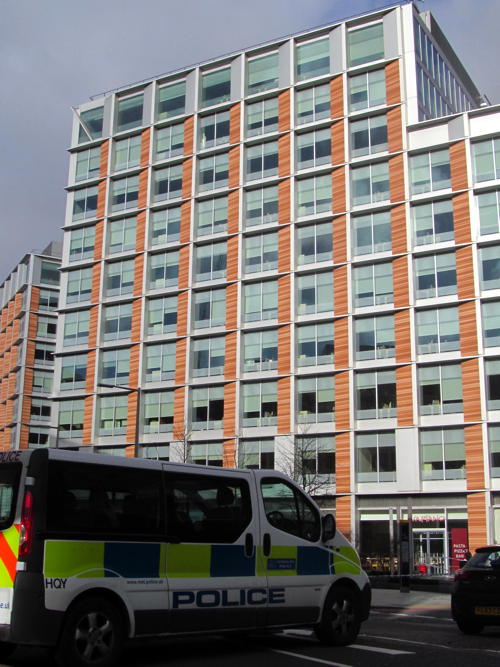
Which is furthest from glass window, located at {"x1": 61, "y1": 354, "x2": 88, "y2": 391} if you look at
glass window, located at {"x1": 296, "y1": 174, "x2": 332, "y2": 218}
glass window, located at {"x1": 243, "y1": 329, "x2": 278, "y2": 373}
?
glass window, located at {"x1": 296, "y1": 174, "x2": 332, "y2": 218}

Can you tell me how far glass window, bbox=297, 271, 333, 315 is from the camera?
161ft

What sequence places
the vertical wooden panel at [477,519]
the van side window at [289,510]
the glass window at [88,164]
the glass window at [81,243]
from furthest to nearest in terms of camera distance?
the glass window at [88,164]
the glass window at [81,243]
the vertical wooden panel at [477,519]
the van side window at [289,510]

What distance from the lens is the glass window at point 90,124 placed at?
201 ft

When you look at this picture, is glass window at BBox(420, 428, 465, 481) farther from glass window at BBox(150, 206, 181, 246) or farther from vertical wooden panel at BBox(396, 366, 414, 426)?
glass window at BBox(150, 206, 181, 246)

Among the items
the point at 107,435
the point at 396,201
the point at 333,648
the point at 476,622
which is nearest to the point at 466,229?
the point at 396,201

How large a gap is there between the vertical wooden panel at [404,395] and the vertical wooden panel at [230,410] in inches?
420

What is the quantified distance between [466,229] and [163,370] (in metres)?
21.8

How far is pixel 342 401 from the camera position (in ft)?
154

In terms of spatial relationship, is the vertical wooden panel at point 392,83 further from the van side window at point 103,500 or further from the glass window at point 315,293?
the van side window at point 103,500

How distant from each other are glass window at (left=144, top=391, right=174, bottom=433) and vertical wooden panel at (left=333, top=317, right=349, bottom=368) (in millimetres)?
11977

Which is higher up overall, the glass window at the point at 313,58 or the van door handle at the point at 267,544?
the glass window at the point at 313,58

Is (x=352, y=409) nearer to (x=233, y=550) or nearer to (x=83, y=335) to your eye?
(x=83, y=335)

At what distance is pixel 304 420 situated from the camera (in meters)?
47.8

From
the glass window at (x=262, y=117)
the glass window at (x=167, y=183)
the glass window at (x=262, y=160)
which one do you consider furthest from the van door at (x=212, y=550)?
the glass window at (x=167, y=183)
